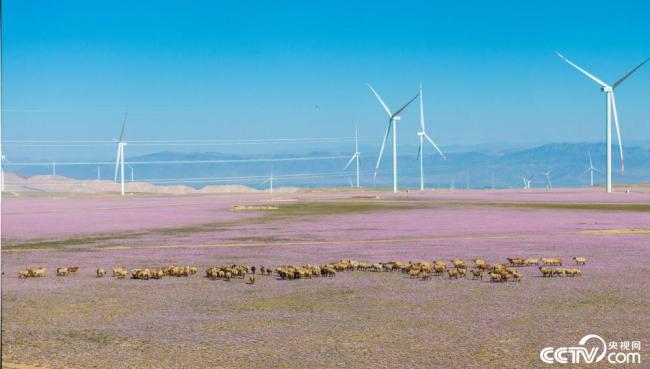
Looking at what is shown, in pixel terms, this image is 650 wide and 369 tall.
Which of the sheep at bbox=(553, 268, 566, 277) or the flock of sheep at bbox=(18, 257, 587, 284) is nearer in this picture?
the flock of sheep at bbox=(18, 257, 587, 284)

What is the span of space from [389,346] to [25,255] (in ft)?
86.2

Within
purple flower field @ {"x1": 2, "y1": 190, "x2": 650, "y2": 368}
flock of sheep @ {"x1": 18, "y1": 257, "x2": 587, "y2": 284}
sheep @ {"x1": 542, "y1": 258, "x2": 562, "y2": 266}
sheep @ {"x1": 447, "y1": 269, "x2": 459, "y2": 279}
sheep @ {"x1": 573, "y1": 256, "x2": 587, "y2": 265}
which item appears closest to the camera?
purple flower field @ {"x1": 2, "y1": 190, "x2": 650, "y2": 368}

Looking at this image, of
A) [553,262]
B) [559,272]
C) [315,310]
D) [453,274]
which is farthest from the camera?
[553,262]

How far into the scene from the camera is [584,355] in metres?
15.9

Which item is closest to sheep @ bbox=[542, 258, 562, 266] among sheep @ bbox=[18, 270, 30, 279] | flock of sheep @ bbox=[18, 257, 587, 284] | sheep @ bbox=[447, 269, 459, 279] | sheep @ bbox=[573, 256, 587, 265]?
flock of sheep @ bbox=[18, 257, 587, 284]

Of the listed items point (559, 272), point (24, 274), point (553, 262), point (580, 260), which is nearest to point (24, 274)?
point (24, 274)

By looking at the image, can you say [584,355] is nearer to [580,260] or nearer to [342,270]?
[342,270]

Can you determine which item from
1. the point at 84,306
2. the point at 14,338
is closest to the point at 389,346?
the point at 14,338

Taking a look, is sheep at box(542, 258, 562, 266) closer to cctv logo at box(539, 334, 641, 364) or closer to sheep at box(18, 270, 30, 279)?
cctv logo at box(539, 334, 641, 364)

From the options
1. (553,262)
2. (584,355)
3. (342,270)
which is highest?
(553,262)

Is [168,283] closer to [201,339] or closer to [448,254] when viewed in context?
[201,339]

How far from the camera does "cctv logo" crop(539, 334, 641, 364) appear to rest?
606 inches

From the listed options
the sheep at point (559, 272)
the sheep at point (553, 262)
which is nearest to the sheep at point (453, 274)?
the sheep at point (559, 272)

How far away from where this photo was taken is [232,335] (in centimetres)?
1827
